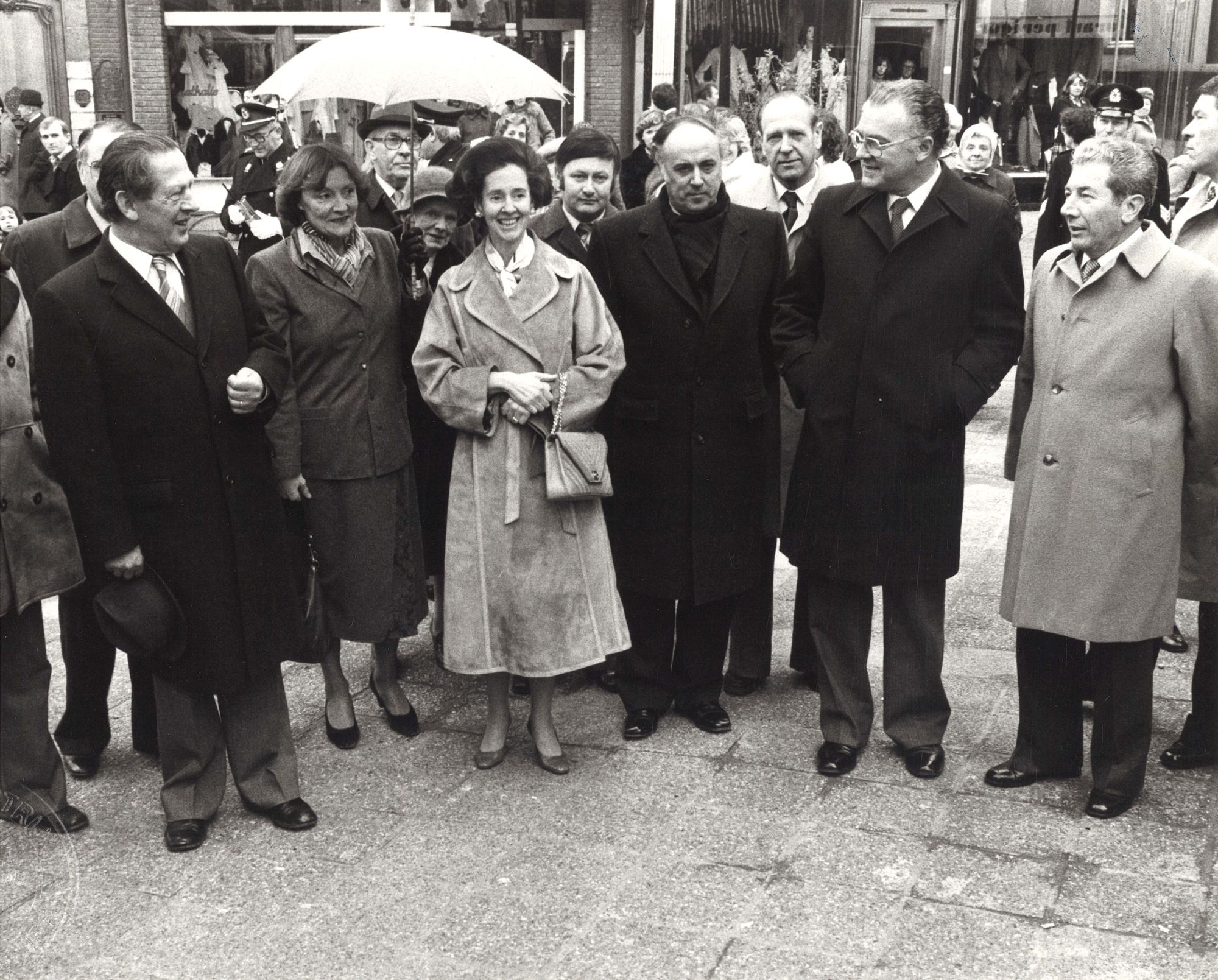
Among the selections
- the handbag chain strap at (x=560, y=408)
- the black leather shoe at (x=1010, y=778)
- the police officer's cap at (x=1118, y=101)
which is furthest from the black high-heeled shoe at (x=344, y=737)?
the police officer's cap at (x=1118, y=101)

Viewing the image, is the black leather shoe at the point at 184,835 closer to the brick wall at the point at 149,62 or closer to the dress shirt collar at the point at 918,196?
the dress shirt collar at the point at 918,196

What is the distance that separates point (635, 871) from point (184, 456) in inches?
66.0

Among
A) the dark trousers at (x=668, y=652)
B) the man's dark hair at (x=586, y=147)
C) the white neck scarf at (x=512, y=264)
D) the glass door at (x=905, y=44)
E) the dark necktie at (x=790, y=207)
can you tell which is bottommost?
the dark trousers at (x=668, y=652)

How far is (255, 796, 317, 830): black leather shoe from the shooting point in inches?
166

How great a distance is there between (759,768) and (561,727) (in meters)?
0.77

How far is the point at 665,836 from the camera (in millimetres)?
4105

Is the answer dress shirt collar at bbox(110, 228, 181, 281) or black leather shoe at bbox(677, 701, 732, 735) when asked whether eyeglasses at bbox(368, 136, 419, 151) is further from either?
black leather shoe at bbox(677, 701, 732, 735)

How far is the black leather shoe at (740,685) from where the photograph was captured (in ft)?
17.3

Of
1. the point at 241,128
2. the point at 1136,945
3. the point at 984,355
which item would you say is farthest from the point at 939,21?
the point at 1136,945

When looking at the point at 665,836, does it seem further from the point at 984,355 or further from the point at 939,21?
the point at 939,21

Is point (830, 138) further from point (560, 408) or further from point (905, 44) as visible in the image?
point (905, 44)

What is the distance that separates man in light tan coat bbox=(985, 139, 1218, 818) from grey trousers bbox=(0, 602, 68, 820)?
2.89 metres

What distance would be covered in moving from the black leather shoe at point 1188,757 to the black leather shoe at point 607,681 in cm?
192

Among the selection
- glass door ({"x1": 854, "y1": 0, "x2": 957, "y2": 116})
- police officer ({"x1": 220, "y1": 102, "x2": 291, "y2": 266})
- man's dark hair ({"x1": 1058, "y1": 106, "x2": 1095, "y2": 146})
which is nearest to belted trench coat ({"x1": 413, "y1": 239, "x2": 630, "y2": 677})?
police officer ({"x1": 220, "y1": 102, "x2": 291, "y2": 266})
